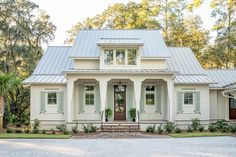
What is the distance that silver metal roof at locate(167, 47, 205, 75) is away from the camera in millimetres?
26656

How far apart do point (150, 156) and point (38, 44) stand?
26988 millimetres

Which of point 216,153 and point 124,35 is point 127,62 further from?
point 216,153

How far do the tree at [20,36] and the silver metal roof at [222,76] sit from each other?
53.8 feet

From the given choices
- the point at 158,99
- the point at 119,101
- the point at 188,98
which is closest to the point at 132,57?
the point at 119,101

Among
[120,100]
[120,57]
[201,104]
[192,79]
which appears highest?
[120,57]

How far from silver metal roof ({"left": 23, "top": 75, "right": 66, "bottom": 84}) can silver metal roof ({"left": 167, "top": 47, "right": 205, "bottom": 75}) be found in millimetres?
8084

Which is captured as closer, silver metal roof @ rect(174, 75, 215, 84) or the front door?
silver metal roof @ rect(174, 75, 215, 84)

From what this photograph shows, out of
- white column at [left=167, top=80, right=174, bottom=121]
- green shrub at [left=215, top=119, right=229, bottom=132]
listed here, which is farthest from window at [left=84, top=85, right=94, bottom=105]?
green shrub at [left=215, top=119, right=229, bottom=132]

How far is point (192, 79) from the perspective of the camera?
1003 inches

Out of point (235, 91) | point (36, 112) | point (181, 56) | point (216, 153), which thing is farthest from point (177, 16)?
point (216, 153)

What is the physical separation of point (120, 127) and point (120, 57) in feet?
16.1

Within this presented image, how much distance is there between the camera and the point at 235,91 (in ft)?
74.0

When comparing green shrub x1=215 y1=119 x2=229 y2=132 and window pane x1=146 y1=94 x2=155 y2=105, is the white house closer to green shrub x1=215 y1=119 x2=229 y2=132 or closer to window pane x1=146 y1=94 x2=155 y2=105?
window pane x1=146 y1=94 x2=155 y2=105

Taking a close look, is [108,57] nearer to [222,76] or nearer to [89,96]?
[89,96]
